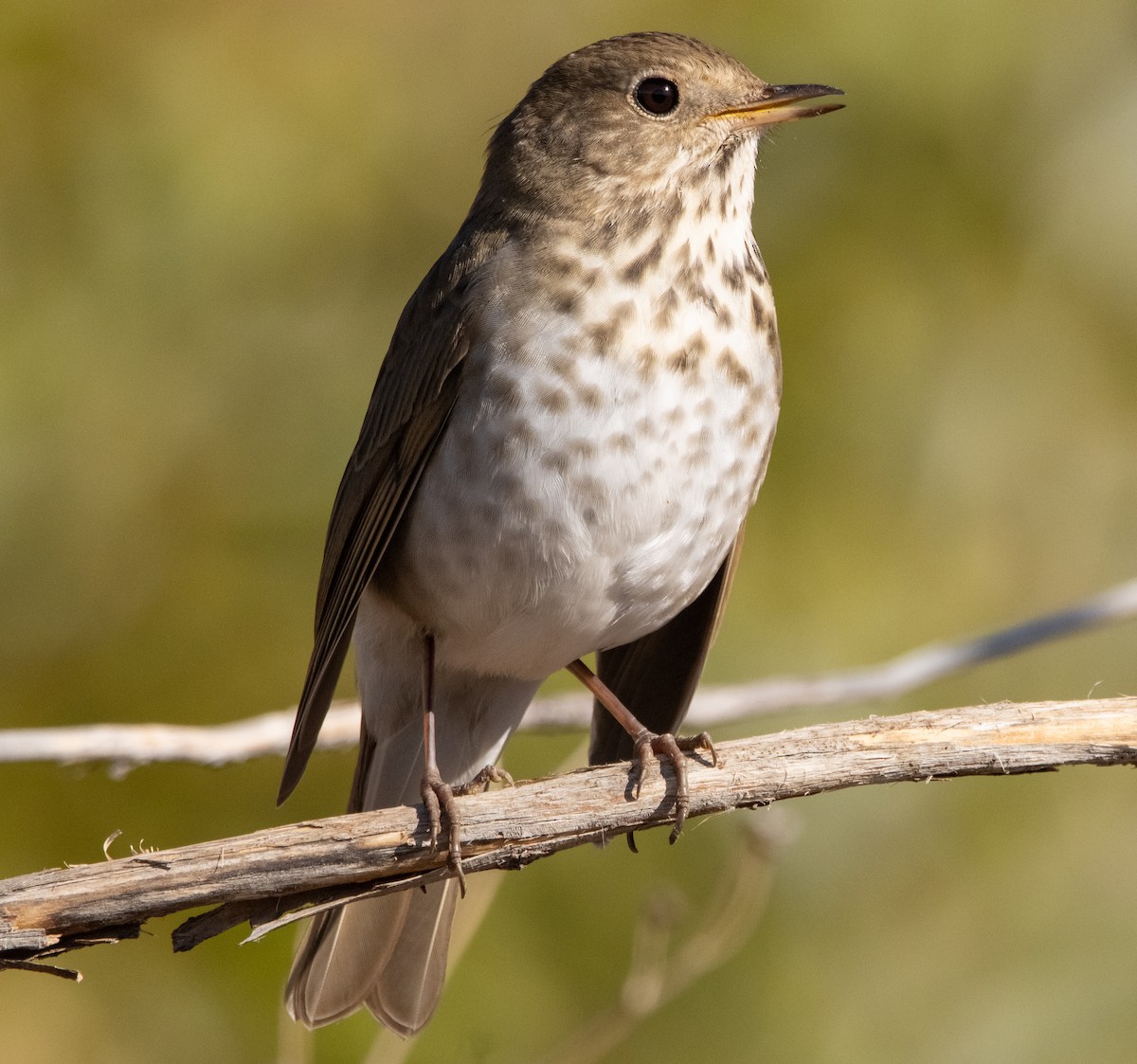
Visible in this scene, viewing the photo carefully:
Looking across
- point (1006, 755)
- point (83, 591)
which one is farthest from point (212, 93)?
point (1006, 755)

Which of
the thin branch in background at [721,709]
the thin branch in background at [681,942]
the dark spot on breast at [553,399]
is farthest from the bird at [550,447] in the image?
the thin branch in background at [681,942]

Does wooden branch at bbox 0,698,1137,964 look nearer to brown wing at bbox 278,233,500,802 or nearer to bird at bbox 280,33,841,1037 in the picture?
bird at bbox 280,33,841,1037

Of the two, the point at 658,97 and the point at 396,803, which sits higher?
the point at 658,97

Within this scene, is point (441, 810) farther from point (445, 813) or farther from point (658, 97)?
point (658, 97)

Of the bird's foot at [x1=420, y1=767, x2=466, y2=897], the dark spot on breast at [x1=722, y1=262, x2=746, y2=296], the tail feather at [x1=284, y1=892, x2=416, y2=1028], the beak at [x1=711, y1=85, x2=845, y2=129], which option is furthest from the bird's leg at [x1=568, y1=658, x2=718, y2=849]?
the beak at [x1=711, y1=85, x2=845, y2=129]

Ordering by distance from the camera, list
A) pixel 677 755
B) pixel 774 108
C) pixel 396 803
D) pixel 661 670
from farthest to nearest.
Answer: pixel 661 670
pixel 396 803
pixel 774 108
pixel 677 755

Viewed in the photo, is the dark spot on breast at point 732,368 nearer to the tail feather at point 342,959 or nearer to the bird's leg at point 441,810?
the bird's leg at point 441,810

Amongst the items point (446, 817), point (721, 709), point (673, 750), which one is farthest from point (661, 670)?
point (446, 817)
